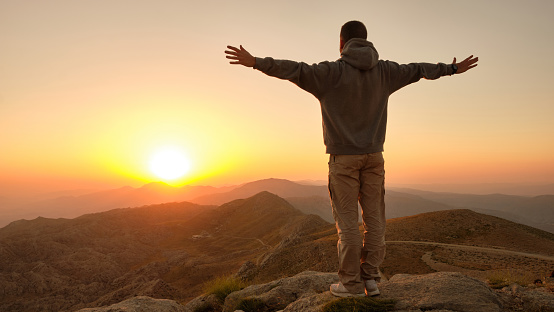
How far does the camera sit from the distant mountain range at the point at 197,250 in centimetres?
2318

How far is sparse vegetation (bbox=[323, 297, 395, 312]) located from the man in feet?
0.86

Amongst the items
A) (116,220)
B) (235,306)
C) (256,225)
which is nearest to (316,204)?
(256,225)

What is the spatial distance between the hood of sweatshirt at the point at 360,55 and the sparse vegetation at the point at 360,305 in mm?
3518

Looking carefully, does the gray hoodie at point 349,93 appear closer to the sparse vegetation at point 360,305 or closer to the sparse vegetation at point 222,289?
the sparse vegetation at point 360,305

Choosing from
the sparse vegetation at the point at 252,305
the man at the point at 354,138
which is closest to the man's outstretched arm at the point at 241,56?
the man at the point at 354,138

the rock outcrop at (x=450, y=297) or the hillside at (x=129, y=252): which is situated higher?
the rock outcrop at (x=450, y=297)

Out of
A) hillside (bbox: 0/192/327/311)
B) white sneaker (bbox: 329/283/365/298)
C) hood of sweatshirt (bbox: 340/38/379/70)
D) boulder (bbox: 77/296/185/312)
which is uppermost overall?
hood of sweatshirt (bbox: 340/38/379/70)

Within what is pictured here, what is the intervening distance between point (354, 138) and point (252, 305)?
4.29m

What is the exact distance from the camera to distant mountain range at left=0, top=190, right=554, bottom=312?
2318 centimetres

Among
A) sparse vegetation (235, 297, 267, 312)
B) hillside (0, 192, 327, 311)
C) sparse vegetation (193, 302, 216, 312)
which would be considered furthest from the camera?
hillside (0, 192, 327, 311)

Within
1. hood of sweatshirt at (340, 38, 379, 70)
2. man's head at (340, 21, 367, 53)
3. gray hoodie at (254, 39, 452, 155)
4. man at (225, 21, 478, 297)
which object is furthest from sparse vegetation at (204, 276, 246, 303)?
man's head at (340, 21, 367, 53)

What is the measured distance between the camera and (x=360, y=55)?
14.3 ft

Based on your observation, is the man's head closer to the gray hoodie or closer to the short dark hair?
the short dark hair

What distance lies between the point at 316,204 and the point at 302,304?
163 m
